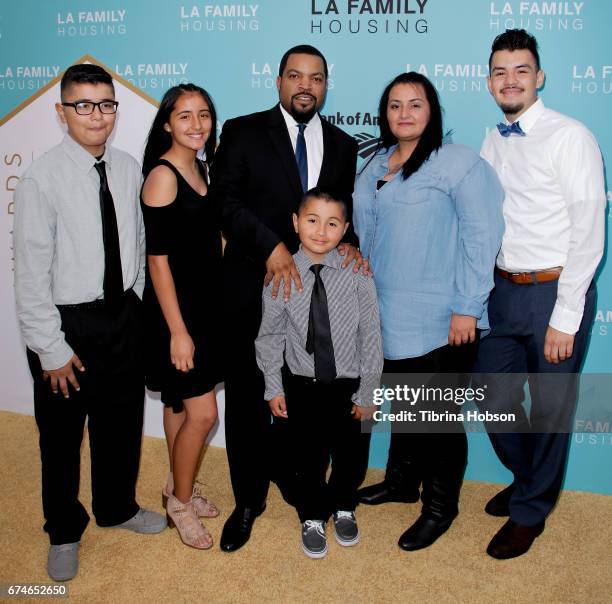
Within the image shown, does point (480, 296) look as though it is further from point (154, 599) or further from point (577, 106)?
point (154, 599)

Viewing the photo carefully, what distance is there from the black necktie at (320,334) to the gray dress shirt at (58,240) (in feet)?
2.40

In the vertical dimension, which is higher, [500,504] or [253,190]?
[253,190]

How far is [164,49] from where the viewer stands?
3.21 m

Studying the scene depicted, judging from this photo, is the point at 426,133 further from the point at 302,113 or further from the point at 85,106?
the point at 85,106

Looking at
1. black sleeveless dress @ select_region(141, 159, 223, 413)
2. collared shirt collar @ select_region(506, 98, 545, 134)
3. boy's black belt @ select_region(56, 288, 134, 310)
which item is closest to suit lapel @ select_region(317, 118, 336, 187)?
black sleeveless dress @ select_region(141, 159, 223, 413)

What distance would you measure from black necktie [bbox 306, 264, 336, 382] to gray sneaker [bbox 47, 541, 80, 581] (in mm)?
1208

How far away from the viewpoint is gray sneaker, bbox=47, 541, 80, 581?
2369mm

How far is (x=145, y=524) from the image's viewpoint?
2666 mm

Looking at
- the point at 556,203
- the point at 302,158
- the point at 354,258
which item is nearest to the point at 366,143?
the point at 302,158

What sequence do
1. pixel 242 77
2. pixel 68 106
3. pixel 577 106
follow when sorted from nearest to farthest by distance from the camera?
pixel 68 106, pixel 577 106, pixel 242 77

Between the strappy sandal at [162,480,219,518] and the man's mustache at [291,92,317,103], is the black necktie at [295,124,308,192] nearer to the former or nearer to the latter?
the man's mustache at [291,92,317,103]

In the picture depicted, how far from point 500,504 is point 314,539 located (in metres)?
0.98

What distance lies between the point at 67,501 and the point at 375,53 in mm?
2442

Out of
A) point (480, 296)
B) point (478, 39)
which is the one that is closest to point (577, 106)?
point (478, 39)
